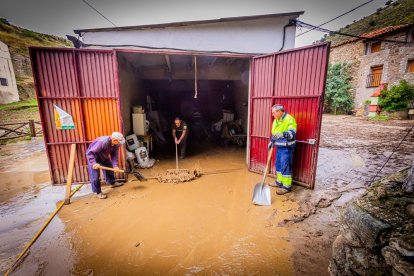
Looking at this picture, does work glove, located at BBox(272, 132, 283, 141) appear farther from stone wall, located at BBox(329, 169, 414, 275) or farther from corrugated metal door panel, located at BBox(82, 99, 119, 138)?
corrugated metal door panel, located at BBox(82, 99, 119, 138)

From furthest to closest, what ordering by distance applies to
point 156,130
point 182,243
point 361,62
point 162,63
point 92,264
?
1. point 361,62
2. point 156,130
3. point 162,63
4. point 182,243
5. point 92,264

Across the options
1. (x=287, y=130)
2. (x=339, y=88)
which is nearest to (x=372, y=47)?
(x=339, y=88)

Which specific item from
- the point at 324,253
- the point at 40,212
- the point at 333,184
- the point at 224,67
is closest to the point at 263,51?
the point at 224,67

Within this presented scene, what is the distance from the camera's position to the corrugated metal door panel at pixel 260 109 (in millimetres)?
5535

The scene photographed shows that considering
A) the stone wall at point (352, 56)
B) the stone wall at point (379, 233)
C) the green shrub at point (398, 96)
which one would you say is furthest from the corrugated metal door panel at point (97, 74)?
the stone wall at point (352, 56)

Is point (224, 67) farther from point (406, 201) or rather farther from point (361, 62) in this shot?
point (361, 62)

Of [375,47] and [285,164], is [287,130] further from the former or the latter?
[375,47]

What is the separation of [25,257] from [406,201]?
496cm

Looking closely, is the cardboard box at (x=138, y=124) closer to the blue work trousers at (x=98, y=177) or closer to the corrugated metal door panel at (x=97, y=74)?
the corrugated metal door panel at (x=97, y=74)

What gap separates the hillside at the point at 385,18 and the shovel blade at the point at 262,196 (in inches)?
1087

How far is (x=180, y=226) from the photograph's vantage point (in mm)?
3633

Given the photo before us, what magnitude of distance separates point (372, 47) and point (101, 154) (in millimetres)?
25380

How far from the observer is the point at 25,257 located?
117 inches

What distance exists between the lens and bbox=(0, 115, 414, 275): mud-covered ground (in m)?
2.79
